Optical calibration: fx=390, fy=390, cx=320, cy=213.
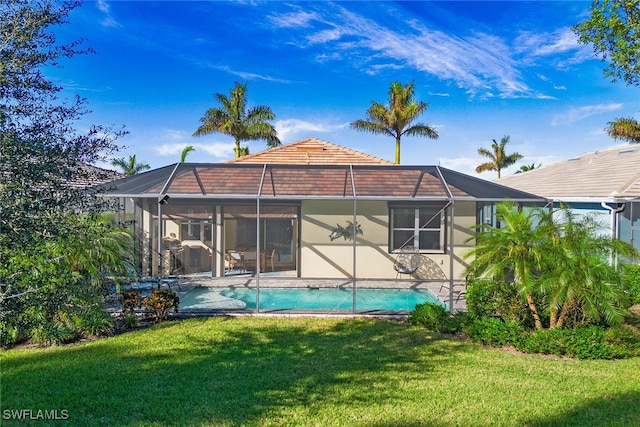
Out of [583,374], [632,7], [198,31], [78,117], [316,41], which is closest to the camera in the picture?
[78,117]

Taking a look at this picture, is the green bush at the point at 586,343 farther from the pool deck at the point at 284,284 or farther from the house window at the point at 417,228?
the house window at the point at 417,228

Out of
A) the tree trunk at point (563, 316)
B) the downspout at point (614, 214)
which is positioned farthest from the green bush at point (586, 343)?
the downspout at point (614, 214)

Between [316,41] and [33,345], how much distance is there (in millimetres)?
17071

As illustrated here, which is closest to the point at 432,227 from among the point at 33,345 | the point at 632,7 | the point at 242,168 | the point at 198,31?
the point at 242,168

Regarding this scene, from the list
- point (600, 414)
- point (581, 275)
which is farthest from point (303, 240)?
point (600, 414)

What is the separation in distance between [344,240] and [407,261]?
2303 millimetres

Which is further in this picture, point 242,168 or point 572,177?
point 572,177

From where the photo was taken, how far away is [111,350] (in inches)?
268

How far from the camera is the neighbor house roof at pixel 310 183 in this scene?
390 inches

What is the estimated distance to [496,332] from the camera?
7.22 meters

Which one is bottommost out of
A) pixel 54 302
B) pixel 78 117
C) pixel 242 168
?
pixel 54 302

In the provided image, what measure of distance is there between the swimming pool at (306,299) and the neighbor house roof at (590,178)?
6235 mm

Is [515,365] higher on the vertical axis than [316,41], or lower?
lower

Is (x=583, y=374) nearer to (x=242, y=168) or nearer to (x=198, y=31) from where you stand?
(x=242, y=168)
